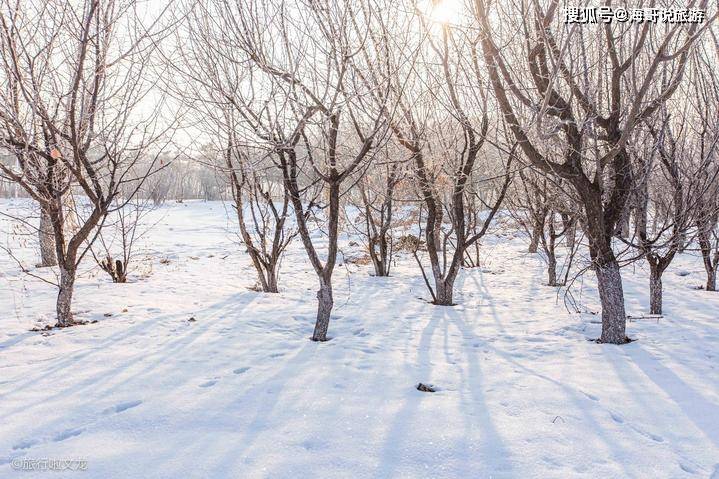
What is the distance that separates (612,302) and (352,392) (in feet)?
8.72

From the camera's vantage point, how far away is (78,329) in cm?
365

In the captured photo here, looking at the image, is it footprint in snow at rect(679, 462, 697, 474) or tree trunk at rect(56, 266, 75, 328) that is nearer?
footprint in snow at rect(679, 462, 697, 474)

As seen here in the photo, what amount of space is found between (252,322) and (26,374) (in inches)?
80.2

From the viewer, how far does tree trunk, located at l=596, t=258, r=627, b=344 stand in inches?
140

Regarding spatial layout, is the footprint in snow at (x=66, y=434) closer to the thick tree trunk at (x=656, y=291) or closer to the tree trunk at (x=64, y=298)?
the tree trunk at (x=64, y=298)

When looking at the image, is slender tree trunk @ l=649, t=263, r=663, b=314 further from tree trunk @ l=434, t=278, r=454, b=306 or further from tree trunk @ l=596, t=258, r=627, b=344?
tree trunk @ l=434, t=278, r=454, b=306

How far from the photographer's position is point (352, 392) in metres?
2.54

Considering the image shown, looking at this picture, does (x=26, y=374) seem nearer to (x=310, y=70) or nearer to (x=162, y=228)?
(x=310, y=70)

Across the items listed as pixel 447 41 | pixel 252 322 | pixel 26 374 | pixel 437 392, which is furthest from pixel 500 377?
pixel 447 41

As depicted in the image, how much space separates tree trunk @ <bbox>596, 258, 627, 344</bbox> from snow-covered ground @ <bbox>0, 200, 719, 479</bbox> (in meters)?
0.15

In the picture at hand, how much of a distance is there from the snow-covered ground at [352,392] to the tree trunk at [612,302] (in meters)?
0.15

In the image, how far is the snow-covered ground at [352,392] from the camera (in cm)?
180

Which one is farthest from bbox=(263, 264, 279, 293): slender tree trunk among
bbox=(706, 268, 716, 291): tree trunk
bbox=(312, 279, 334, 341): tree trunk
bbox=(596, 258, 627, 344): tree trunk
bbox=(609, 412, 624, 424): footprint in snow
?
bbox=(706, 268, 716, 291): tree trunk

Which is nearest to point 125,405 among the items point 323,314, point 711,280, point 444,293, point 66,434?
point 66,434
